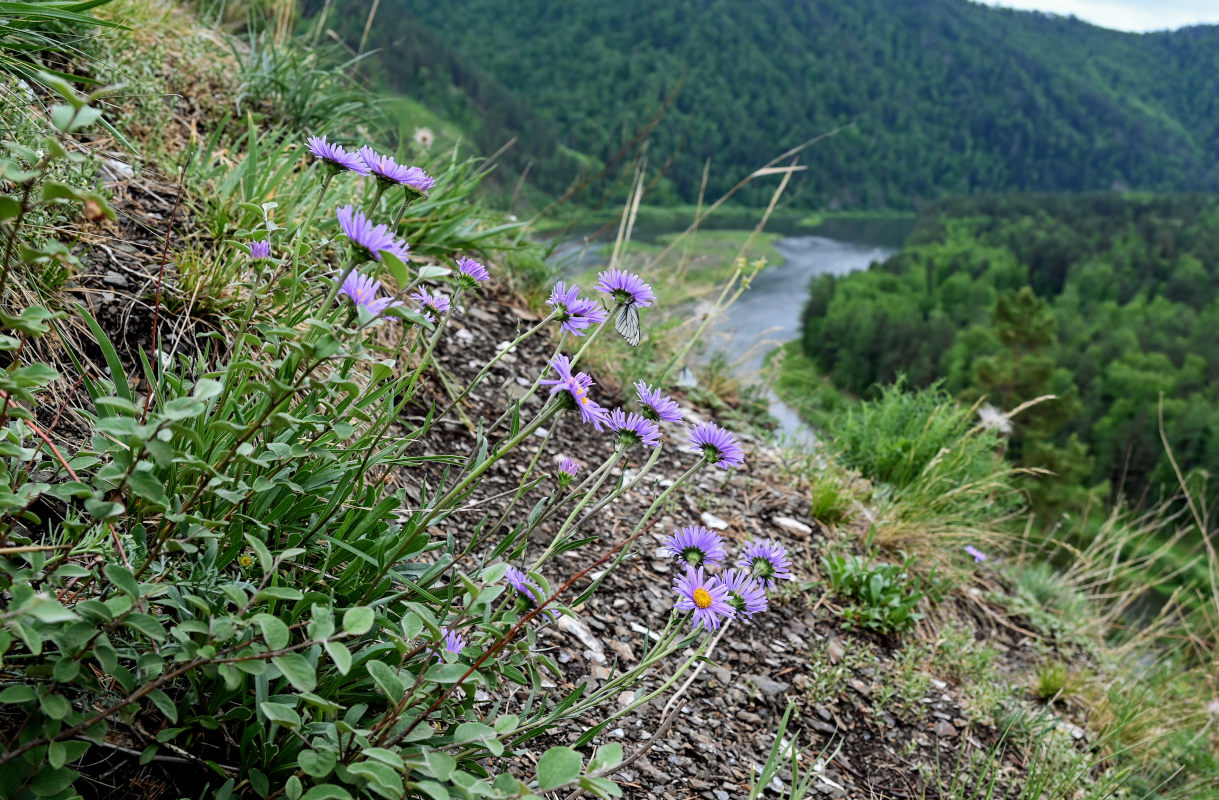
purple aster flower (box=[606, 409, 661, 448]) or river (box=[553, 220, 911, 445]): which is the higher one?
purple aster flower (box=[606, 409, 661, 448])

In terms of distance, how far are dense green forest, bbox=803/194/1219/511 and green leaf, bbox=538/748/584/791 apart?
971 inches

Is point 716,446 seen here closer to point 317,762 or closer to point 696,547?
point 696,547

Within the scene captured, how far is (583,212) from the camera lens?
422cm

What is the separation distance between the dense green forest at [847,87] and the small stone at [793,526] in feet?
157

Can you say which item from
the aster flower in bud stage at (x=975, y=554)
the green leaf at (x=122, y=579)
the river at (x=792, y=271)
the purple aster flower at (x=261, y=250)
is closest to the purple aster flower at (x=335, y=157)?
the purple aster flower at (x=261, y=250)

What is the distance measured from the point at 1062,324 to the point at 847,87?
70.4 metres

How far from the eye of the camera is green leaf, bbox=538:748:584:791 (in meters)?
0.87

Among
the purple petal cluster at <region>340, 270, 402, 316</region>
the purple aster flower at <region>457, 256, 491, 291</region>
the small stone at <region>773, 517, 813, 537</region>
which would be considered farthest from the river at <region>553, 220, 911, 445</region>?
the purple petal cluster at <region>340, 270, 402, 316</region>

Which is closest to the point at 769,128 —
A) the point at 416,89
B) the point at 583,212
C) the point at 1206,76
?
the point at 416,89

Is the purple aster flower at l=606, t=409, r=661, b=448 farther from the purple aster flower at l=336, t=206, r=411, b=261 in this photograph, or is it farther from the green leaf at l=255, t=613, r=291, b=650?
the green leaf at l=255, t=613, r=291, b=650

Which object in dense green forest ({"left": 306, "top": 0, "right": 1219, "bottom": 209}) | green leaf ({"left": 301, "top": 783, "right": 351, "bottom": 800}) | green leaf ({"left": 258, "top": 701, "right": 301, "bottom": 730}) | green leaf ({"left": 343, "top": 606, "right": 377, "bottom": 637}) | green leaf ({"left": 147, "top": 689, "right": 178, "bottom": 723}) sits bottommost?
green leaf ({"left": 147, "top": 689, "right": 178, "bottom": 723})

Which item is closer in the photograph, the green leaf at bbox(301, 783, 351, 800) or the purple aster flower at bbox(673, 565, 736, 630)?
the green leaf at bbox(301, 783, 351, 800)

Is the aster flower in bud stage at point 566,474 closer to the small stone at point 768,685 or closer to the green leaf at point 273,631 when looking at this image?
the green leaf at point 273,631

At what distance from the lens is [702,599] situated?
1196mm
